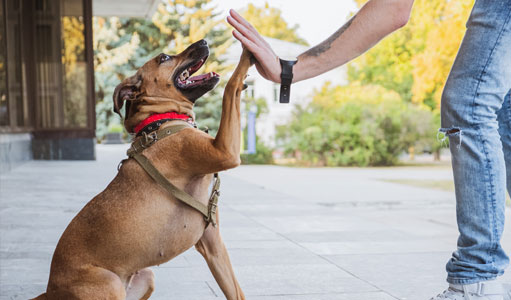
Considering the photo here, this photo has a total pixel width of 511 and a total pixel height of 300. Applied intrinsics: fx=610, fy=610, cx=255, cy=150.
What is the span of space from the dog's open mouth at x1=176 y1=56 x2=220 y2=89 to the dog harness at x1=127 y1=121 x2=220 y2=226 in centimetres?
20

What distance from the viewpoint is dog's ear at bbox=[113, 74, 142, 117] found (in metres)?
2.86

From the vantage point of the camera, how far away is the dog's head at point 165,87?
2.84 m

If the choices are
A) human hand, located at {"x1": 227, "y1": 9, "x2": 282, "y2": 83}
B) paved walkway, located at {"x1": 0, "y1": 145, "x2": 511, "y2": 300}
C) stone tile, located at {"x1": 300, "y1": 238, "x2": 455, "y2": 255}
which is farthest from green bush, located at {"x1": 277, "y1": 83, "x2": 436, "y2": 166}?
human hand, located at {"x1": 227, "y1": 9, "x2": 282, "y2": 83}

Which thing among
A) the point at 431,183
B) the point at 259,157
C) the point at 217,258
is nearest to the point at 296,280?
the point at 217,258

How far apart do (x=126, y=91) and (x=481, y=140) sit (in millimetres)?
1604

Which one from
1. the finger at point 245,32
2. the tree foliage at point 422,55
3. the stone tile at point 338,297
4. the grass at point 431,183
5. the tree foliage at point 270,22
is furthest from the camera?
the tree foliage at point 270,22

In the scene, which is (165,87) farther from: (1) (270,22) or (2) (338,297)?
(1) (270,22)

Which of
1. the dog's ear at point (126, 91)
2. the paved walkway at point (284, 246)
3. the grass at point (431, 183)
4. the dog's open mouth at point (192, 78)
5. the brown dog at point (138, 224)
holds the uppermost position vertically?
the dog's open mouth at point (192, 78)

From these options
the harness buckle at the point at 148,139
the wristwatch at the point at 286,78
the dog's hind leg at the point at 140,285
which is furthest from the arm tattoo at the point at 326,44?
the dog's hind leg at the point at 140,285

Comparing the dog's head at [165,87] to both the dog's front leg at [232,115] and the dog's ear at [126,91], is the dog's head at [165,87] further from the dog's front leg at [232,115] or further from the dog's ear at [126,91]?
the dog's front leg at [232,115]

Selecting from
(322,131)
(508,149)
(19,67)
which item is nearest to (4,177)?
(19,67)

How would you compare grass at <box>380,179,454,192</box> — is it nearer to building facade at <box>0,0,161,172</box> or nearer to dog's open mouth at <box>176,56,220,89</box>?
building facade at <box>0,0,161,172</box>

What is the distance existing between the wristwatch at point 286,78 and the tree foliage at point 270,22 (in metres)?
53.8

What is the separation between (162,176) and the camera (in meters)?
2.62
